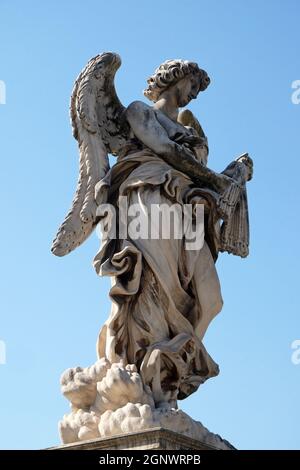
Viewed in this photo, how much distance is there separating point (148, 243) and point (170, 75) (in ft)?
6.62

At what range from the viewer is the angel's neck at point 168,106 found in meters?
13.2

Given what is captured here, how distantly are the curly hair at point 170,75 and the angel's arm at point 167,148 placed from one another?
0.46 m

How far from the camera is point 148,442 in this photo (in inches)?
427

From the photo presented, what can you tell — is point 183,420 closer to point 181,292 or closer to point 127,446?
point 127,446

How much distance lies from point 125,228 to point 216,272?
1.03 meters

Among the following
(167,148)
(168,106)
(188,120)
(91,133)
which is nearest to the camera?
(167,148)

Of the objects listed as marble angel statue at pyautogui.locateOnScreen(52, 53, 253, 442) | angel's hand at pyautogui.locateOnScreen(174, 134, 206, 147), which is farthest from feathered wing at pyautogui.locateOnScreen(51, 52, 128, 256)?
angel's hand at pyautogui.locateOnScreen(174, 134, 206, 147)

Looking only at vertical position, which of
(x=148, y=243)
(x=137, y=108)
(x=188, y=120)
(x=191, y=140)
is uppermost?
(x=188, y=120)

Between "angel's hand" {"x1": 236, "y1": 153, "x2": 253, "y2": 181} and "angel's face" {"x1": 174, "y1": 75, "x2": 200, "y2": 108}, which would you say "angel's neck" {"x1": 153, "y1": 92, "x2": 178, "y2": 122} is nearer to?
"angel's face" {"x1": 174, "y1": 75, "x2": 200, "y2": 108}

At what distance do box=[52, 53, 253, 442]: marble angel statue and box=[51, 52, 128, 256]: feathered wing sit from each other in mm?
10

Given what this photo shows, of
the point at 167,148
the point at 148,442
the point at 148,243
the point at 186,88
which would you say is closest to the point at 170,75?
the point at 186,88

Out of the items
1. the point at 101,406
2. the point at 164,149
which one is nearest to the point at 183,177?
the point at 164,149

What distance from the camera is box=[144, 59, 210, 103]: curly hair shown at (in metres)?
13.2

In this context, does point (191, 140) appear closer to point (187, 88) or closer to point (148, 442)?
point (187, 88)
